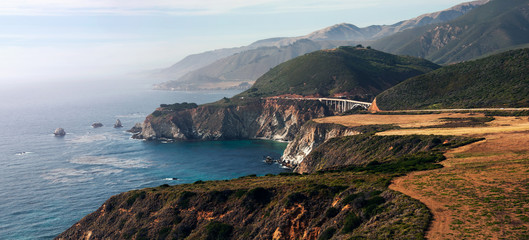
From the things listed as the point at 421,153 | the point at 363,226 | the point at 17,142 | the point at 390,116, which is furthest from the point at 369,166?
the point at 17,142

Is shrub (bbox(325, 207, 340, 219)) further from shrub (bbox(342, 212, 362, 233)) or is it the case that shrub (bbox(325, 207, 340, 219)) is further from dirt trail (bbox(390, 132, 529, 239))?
dirt trail (bbox(390, 132, 529, 239))

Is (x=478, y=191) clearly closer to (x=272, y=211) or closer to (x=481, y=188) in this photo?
(x=481, y=188)

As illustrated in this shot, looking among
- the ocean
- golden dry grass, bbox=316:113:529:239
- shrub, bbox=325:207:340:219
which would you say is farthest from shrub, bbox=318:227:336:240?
the ocean

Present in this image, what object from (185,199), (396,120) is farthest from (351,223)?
(396,120)

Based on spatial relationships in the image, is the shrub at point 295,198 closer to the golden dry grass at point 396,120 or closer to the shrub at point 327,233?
the shrub at point 327,233

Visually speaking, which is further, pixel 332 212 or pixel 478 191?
pixel 332 212
